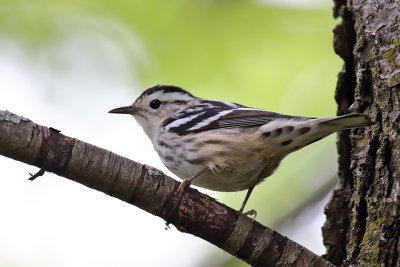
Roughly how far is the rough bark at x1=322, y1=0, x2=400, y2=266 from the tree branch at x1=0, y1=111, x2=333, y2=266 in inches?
19.3

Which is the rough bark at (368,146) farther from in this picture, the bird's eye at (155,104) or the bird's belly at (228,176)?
the bird's eye at (155,104)

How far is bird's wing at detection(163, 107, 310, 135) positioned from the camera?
4523 millimetres

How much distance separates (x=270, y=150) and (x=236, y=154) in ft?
0.84

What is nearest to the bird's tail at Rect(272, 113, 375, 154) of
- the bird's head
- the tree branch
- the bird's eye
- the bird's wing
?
the bird's wing

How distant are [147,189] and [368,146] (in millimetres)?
1670

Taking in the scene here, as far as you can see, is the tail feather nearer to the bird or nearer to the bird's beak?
the bird

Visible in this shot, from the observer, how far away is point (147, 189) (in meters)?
3.22

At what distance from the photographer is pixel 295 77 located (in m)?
6.32

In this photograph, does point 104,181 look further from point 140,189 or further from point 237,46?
point 237,46

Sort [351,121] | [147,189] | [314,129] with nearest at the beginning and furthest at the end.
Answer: [147,189] < [351,121] < [314,129]

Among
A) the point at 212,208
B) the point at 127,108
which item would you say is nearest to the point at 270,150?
the point at 212,208

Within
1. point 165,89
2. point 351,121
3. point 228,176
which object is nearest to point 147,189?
point 228,176

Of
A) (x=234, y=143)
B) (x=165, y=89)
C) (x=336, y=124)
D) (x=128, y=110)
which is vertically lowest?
(x=234, y=143)

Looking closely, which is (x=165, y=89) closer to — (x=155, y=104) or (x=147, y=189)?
(x=155, y=104)
